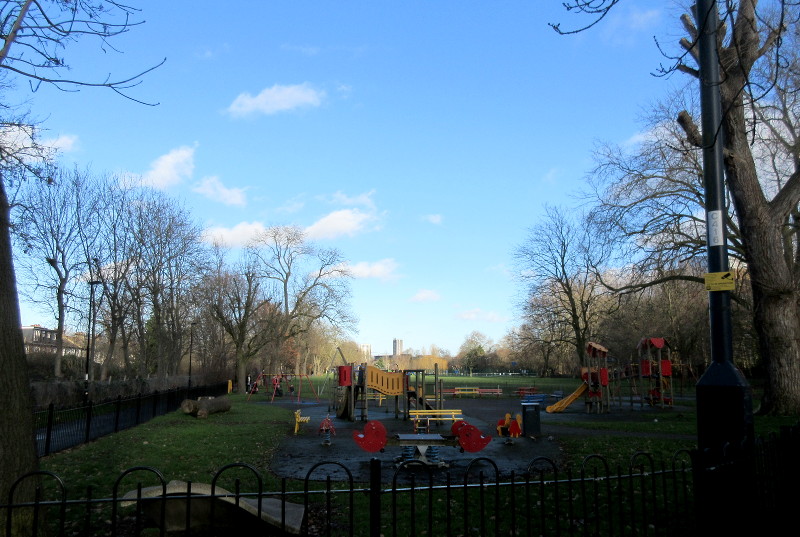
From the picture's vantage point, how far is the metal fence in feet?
44.1

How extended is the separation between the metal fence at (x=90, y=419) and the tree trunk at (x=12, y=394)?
4.14 meters

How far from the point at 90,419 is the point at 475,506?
468 inches

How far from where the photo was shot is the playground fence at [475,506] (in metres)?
3.97

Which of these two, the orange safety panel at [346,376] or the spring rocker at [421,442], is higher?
the orange safety panel at [346,376]

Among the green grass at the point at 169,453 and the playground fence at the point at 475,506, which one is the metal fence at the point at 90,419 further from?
the playground fence at the point at 475,506

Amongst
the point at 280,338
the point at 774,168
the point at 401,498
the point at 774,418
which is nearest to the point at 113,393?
the point at 280,338

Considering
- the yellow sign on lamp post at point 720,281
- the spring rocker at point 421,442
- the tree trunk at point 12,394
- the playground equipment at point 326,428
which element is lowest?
the playground equipment at point 326,428

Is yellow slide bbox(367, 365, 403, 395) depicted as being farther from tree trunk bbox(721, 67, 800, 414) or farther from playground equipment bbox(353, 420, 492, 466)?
tree trunk bbox(721, 67, 800, 414)

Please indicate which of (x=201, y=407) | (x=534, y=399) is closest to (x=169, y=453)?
(x=201, y=407)

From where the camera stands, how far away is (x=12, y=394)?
17.7 feet

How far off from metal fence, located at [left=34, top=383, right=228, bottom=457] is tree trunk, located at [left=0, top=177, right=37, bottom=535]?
163 inches

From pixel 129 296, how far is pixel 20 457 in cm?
3334

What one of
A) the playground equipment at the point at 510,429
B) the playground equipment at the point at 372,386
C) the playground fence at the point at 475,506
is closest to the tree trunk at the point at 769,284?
the playground equipment at the point at 510,429

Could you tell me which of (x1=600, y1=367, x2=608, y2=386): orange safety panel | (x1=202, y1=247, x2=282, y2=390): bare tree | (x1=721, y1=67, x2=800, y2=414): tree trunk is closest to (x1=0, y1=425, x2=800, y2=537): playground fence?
(x1=721, y1=67, x2=800, y2=414): tree trunk
